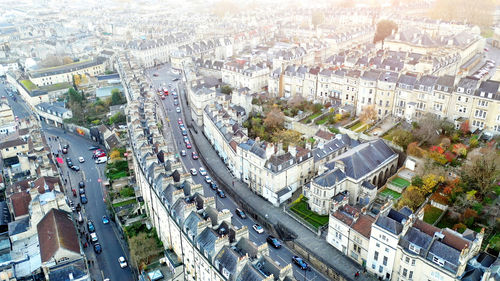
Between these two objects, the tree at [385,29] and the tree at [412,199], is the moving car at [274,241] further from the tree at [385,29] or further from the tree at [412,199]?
the tree at [385,29]

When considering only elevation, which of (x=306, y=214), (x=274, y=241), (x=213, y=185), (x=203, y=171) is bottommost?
(x=274, y=241)

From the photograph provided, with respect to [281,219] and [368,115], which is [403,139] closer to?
[368,115]

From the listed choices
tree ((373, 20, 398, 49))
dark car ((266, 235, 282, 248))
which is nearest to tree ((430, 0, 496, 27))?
tree ((373, 20, 398, 49))

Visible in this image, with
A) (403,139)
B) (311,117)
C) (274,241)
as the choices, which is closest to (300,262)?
(274,241)

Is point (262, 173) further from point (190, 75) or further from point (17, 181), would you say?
point (190, 75)

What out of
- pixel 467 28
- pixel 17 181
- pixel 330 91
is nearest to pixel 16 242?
pixel 17 181

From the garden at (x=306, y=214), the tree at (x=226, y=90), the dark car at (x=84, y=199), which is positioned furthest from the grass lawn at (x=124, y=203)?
the tree at (x=226, y=90)
